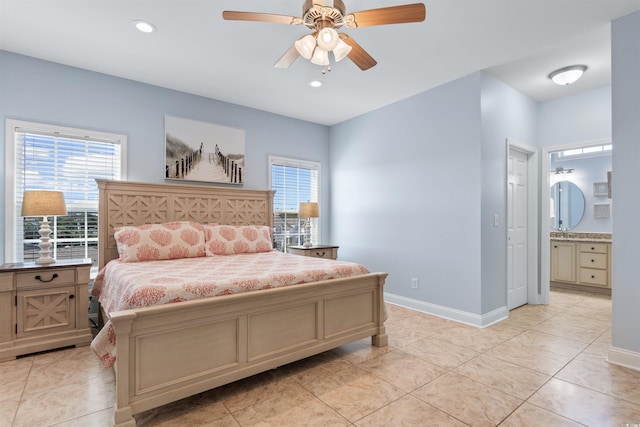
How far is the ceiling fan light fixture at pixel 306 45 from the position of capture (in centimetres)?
209

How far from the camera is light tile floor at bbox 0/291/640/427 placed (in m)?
1.89

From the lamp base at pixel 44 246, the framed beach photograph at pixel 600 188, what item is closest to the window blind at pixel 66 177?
the lamp base at pixel 44 246

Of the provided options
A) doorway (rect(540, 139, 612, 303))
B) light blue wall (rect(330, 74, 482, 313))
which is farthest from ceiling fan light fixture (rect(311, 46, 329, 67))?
doorway (rect(540, 139, 612, 303))

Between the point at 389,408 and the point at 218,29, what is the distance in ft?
10.3

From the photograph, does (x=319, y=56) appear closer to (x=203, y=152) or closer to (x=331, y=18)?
(x=331, y=18)

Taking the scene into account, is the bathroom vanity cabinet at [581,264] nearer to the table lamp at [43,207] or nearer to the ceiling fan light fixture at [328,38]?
the ceiling fan light fixture at [328,38]

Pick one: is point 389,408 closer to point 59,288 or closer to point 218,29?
point 59,288

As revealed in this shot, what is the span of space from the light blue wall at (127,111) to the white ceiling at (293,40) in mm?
150

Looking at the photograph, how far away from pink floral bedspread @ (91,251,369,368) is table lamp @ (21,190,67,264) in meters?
0.51

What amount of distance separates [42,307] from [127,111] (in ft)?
7.19

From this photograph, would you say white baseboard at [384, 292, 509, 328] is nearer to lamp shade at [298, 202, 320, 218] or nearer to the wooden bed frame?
the wooden bed frame

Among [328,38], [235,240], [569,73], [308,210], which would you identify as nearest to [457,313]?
[308,210]

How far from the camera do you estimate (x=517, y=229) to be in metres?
4.20

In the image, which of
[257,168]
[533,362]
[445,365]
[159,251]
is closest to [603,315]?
[533,362]
